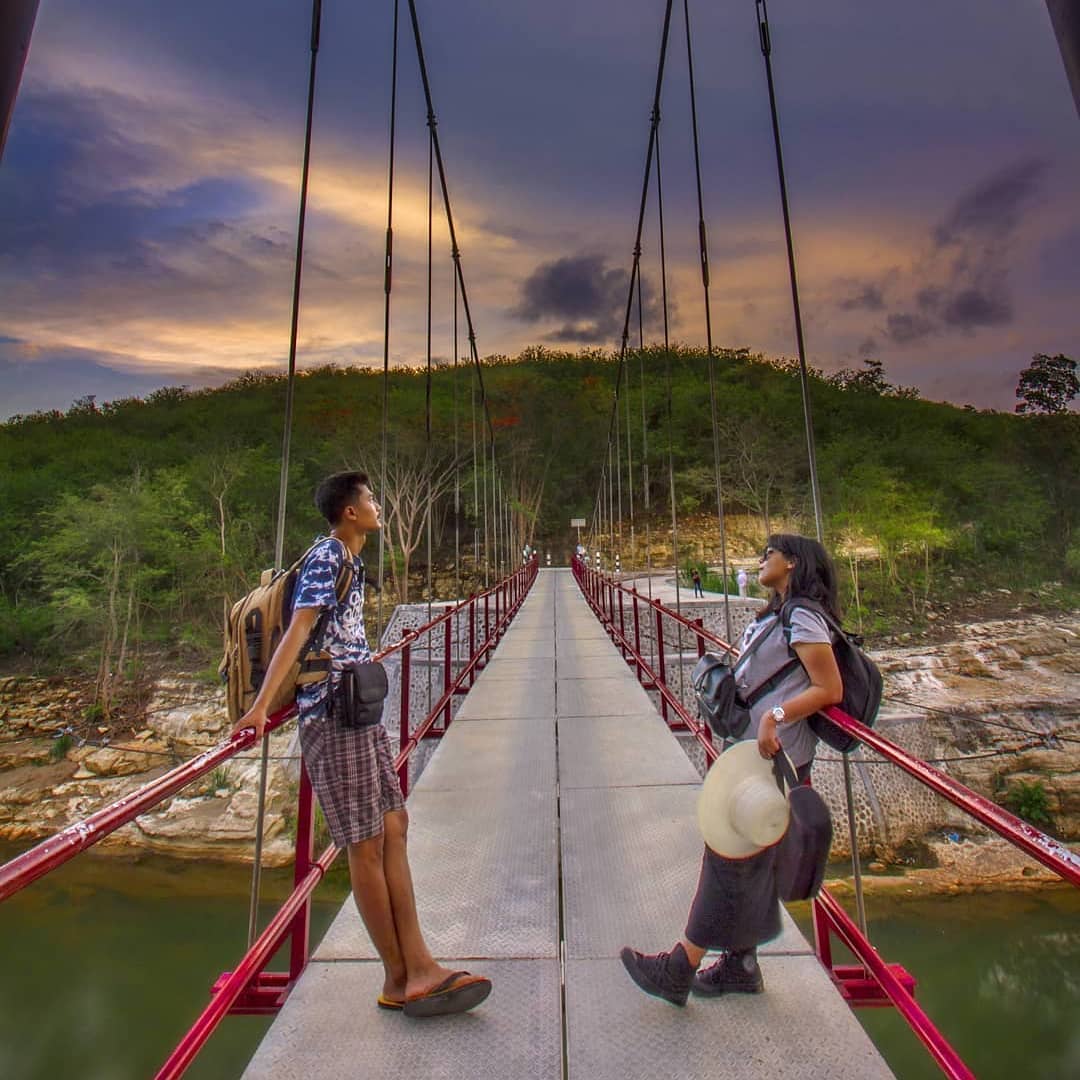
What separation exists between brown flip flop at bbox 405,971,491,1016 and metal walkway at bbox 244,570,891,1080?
39 millimetres

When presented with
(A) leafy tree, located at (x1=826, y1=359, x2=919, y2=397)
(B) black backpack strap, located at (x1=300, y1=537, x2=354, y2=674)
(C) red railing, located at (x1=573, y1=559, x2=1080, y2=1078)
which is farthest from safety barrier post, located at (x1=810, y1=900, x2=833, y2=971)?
(A) leafy tree, located at (x1=826, y1=359, x2=919, y2=397)

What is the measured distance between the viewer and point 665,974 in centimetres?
191

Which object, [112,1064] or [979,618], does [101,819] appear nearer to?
[112,1064]

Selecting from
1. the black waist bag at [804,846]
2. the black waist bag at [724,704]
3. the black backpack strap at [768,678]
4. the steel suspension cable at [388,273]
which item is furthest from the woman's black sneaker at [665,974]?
the steel suspension cable at [388,273]

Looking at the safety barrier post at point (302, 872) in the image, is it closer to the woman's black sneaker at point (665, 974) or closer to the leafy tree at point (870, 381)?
the woman's black sneaker at point (665, 974)

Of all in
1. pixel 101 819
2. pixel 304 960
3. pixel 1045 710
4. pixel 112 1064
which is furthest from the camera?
pixel 1045 710

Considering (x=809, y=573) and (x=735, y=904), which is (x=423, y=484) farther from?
(x=735, y=904)

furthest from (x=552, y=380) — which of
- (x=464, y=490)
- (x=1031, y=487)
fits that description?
(x=1031, y=487)

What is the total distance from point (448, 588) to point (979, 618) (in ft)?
92.2

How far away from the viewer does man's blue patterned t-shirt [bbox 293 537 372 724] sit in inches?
68.2

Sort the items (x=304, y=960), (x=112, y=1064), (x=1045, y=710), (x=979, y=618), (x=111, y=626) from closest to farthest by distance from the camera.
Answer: (x=304, y=960) < (x=112, y=1064) < (x=1045, y=710) < (x=111, y=626) < (x=979, y=618)

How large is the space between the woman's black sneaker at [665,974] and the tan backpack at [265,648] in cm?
128

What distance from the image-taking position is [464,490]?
136ft

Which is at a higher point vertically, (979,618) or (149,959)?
A: (979,618)
